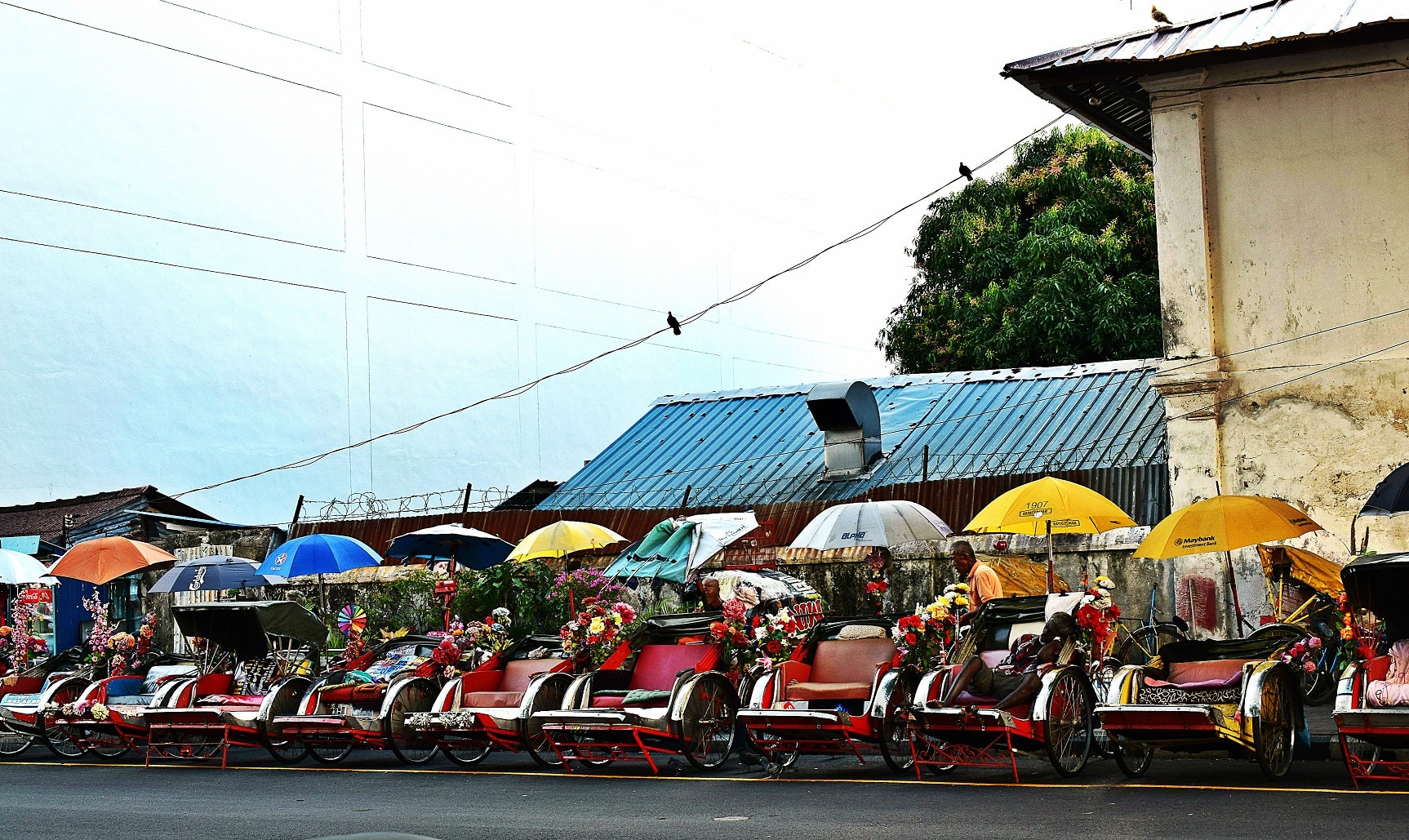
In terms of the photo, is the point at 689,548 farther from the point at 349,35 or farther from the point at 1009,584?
the point at 349,35

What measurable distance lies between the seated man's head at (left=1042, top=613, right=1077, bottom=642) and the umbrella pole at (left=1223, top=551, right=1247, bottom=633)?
437 centimetres

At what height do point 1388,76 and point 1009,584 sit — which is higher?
point 1388,76

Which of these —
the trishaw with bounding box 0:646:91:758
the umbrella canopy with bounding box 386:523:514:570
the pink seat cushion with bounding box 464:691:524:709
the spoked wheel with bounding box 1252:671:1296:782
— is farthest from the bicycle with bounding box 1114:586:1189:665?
the trishaw with bounding box 0:646:91:758

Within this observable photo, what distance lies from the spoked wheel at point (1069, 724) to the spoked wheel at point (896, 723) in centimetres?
107

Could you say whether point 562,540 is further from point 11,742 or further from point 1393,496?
point 1393,496

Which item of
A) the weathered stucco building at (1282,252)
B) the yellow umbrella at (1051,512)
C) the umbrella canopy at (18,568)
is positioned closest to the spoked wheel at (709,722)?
the yellow umbrella at (1051,512)

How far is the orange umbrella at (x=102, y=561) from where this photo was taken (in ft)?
63.7

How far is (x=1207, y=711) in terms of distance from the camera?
10711 millimetres

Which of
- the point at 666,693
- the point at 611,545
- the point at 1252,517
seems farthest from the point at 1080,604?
the point at 611,545

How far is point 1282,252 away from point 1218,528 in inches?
164

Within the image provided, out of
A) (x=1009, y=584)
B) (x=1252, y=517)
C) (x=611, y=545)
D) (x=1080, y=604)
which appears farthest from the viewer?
(x=611, y=545)

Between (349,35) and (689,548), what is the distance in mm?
17306

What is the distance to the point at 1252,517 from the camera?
1382 centimetres

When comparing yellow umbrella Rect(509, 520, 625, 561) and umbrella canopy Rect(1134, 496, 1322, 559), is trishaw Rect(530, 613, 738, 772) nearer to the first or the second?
yellow umbrella Rect(509, 520, 625, 561)
